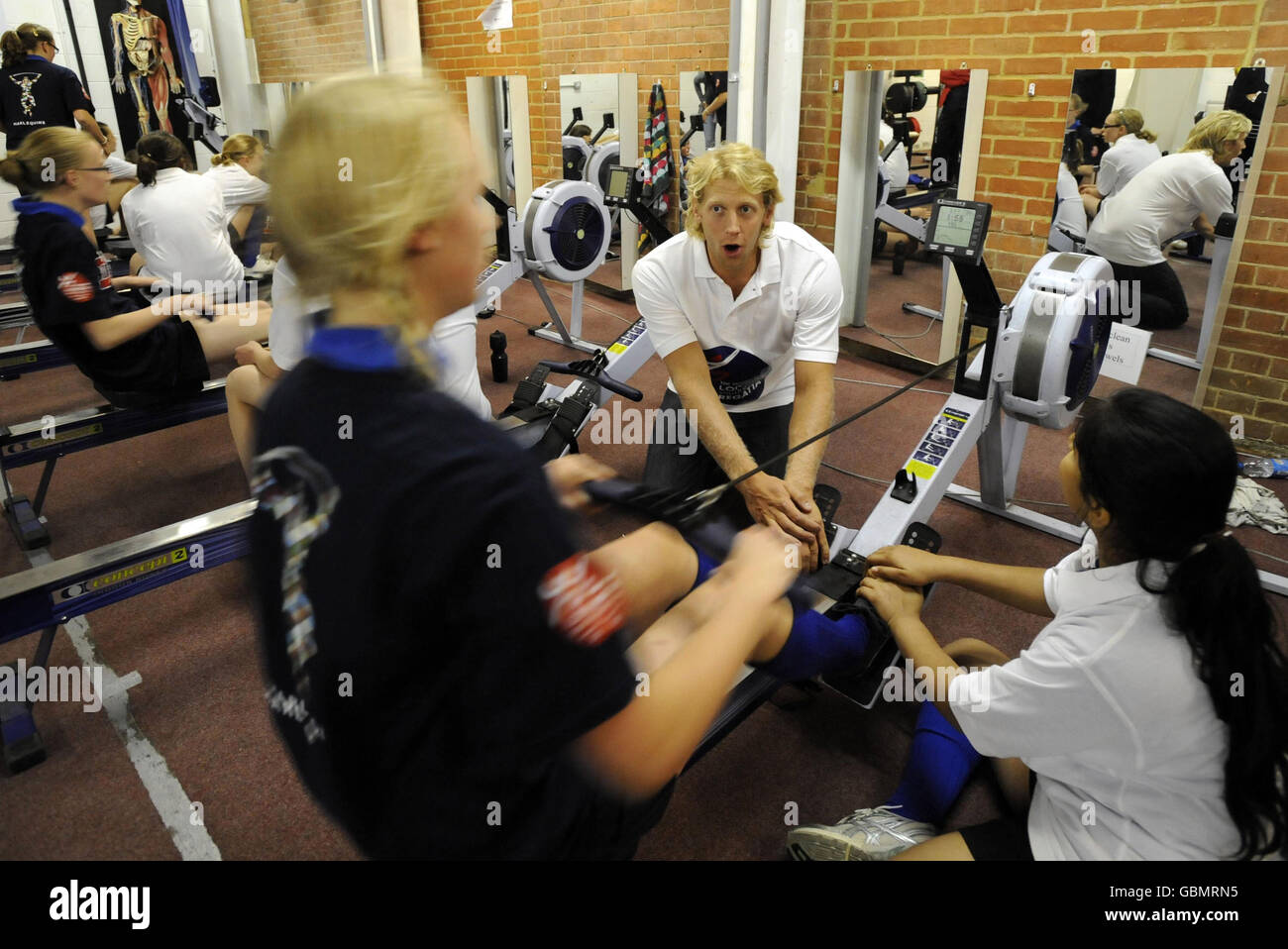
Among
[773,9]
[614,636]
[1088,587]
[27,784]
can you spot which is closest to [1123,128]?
[773,9]

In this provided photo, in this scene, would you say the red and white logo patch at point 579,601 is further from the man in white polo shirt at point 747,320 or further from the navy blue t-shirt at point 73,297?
the navy blue t-shirt at point 73,297

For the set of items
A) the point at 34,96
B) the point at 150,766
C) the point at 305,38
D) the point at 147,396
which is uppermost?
the point at 305,38

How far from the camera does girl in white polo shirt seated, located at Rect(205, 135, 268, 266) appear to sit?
5.00 meters

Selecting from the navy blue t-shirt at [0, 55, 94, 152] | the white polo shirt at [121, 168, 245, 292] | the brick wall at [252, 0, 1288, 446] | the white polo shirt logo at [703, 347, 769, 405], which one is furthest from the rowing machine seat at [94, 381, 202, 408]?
the navy blue t-shirt at [0, 55, 94, 152]

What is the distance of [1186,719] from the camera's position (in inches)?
46.8

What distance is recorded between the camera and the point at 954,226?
2.44m

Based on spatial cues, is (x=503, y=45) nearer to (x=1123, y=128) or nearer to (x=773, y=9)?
(x=773, y=9)

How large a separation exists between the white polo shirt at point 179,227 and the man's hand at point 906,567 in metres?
3.51

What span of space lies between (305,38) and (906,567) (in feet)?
26.9

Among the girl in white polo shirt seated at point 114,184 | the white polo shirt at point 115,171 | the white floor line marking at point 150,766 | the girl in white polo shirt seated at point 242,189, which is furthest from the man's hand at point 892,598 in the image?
the white polo shirt at point 115,171

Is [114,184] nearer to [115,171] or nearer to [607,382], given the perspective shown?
[115,171]

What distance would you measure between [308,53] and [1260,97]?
7.68m

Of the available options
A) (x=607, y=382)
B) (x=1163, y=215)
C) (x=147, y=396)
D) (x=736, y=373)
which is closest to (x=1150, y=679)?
(x=736, y=373)

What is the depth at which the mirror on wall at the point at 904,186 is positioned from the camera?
425 centimetres
